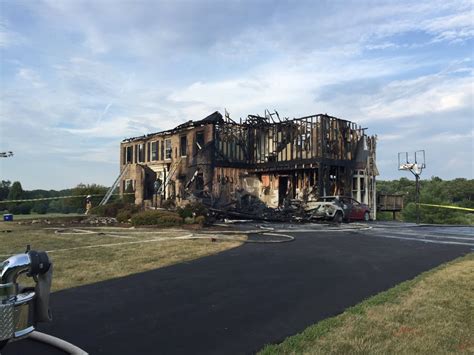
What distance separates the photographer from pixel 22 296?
306 centimetres

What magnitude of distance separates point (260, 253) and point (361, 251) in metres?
2.65

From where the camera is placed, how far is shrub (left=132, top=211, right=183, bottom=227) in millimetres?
18156

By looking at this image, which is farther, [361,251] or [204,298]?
[361,251]

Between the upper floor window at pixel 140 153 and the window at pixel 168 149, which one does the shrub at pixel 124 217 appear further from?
the upper floor window at pixel 140 153

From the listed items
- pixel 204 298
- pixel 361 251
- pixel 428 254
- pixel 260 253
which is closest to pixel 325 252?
pixel 361 251

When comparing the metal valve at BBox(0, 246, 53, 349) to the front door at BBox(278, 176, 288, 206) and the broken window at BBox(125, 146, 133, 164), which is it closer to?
the front door at BBox(278, 176, 288, 206)

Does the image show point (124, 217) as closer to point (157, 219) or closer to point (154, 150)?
point (157, 219)

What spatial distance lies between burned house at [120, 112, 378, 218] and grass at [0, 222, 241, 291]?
13.3 metres

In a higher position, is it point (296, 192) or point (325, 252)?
point (296, 192)

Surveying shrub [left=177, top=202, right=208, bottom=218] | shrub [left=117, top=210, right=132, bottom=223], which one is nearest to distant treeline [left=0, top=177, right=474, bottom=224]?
shrub [left=117, top=210, right=132, bottom=223]

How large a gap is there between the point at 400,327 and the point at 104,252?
24.3 feet

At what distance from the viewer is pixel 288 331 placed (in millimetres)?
4434

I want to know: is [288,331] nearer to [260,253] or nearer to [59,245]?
[260,253]

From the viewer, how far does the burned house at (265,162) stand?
90.5ft
